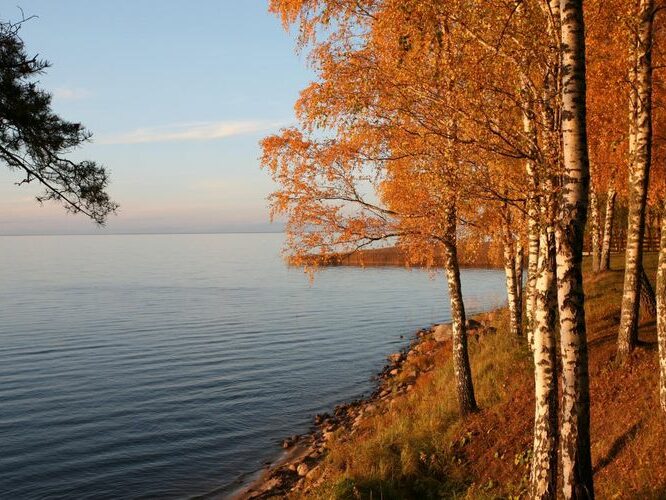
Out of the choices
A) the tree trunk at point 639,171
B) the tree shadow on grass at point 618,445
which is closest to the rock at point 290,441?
the tree trunk at point 639,171

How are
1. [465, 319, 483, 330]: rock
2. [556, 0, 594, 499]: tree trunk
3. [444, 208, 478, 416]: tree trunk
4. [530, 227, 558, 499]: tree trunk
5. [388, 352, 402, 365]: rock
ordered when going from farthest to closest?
1. [465, 319, 483, 330]: rock
2. [388, 352, 402, 365]: rock
3. [444, 208, 478, 416]: tree trunk
4. [530, 227, 558, 499]: tree trunk
5. [556, 0, 594, 499]: tree trunk

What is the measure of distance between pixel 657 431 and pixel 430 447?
541 cm

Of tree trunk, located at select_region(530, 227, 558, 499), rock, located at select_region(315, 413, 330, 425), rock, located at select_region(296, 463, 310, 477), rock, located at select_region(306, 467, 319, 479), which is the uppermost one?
tree trunk, located at select_region(530, 227, 558, 499)

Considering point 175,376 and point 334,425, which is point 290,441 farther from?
point 175,376

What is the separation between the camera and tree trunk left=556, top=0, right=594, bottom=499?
810cm

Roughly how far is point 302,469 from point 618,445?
952 cm

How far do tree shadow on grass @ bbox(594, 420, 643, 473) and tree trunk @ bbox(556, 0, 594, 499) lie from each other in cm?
→ 252

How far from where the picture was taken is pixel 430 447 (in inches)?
562

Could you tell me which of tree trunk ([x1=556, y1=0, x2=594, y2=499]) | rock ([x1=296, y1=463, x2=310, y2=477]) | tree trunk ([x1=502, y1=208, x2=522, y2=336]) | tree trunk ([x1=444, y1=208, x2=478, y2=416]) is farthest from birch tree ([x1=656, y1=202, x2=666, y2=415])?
rock ([x1=296, y1=463, x2=310, y2=477])

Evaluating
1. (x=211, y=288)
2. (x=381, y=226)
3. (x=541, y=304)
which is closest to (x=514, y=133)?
(x=541, y=304)

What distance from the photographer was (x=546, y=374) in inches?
400

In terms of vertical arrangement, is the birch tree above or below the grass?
above

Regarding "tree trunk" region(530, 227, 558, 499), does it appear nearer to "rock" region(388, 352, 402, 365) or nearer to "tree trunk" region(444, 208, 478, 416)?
"tree trunk" region(444, 208, 478, 416)

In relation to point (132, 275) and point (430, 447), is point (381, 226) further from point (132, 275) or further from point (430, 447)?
point (132, 275)
